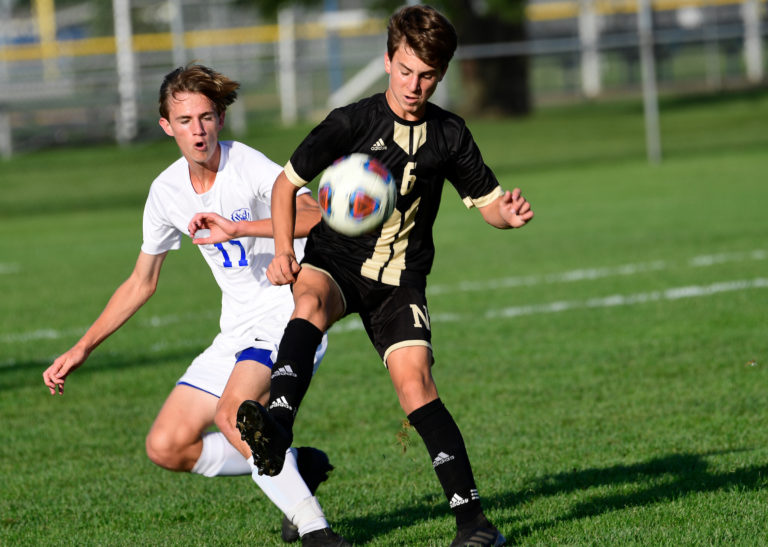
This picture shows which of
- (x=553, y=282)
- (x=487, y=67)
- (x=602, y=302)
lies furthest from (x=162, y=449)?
(x=487, y=67)

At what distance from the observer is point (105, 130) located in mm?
35250

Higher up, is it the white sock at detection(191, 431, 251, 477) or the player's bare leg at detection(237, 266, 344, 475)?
the player's bare leg at detection(237, 266, 344, 475)

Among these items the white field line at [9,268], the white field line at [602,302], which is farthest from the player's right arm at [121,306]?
the white field line at [9,268]

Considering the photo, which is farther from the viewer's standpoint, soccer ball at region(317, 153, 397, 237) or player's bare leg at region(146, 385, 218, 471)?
player's bare leg at region(146, 385, 218, 471)

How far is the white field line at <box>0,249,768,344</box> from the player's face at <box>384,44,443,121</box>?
5552 millimetres

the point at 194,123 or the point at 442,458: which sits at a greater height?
the point at 194,123

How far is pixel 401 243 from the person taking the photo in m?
4.50

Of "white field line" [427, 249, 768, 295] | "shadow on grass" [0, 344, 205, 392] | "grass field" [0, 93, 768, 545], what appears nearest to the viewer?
"grass field" [0, 93, 768, 545]

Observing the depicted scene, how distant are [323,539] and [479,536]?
1.94 feet

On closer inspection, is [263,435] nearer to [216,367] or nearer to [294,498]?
[294,498]

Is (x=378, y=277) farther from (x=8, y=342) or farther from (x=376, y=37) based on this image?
(x=376, y=37)

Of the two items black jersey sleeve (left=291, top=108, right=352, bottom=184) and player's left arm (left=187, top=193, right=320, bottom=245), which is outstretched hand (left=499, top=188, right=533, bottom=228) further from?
player's left arm (left=187, top=193, right=320, bottom=245)

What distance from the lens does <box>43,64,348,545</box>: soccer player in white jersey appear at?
469 centimetres

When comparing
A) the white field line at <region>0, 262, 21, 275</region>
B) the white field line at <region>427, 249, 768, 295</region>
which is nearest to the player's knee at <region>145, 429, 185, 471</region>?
the white field line at <region>427, 249, 768, 295</region>
